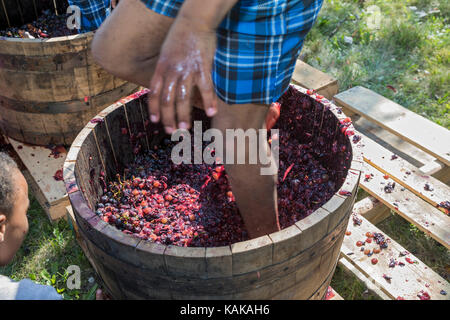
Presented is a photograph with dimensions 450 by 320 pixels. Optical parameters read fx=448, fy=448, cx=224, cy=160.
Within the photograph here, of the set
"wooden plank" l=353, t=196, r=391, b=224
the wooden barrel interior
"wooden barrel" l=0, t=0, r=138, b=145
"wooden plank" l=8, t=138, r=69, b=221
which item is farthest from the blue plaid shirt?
"wooden plank" l=353, t=196, r=391, b=224

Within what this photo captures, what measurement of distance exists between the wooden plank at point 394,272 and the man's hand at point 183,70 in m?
1.57

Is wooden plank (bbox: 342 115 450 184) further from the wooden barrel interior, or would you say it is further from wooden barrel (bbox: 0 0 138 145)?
the wooden barrel interior

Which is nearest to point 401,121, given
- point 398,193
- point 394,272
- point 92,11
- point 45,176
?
point 398,193

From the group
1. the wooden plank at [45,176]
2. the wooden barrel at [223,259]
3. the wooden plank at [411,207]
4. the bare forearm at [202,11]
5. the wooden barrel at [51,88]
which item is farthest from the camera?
the wooden plank at [45,176]

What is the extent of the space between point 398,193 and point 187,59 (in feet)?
6.51

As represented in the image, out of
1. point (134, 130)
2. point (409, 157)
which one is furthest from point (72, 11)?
point (409, 157)

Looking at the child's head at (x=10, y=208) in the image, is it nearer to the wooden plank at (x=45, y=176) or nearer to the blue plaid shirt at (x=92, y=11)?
the wooden plank at (x=45, y=176)

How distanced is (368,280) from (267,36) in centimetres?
164

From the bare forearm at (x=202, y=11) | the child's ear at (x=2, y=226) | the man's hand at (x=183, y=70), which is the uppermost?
the bare forearm at (x=202, y=11)

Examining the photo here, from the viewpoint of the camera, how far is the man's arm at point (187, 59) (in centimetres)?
144

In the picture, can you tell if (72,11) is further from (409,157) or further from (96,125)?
(409,157)

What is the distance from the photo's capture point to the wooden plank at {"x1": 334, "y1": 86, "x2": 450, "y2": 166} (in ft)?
10.1

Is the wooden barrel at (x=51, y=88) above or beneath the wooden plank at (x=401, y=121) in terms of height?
above
